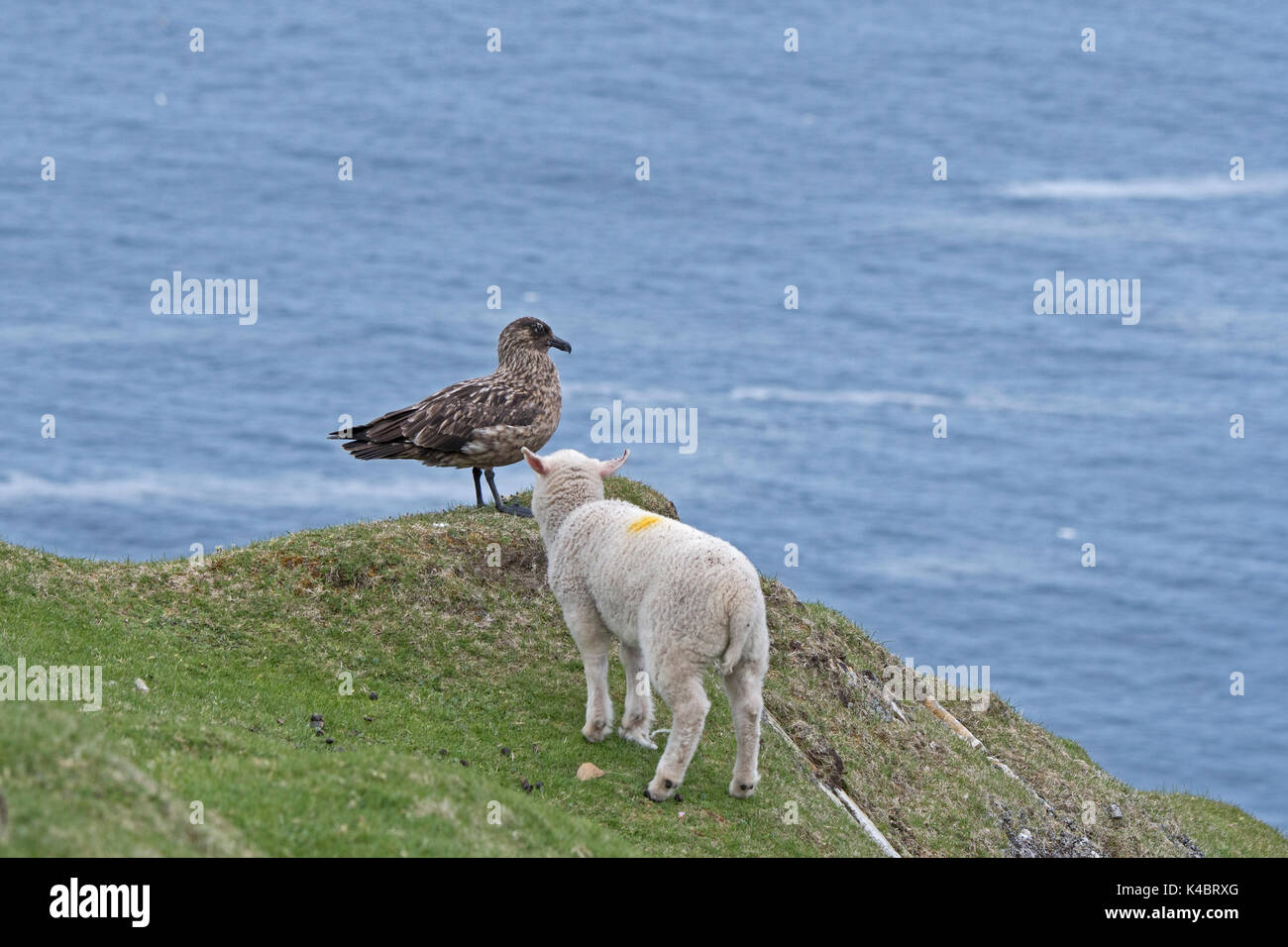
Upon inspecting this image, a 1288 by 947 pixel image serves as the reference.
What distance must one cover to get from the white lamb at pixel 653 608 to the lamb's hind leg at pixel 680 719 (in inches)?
0.5

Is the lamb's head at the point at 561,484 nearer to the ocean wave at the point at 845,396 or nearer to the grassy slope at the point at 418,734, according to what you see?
the grassy slope at the point at 418,734

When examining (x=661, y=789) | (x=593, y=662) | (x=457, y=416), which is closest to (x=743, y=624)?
(x=661, y=789)

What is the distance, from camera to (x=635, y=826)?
53.1 feet

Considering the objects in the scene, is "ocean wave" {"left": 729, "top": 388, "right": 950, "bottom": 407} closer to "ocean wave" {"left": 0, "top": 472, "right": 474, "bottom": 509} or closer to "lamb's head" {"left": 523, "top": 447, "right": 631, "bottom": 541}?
"ocean wave" {"left": 0, "top": 472, "right": 474, "bottom": 509}

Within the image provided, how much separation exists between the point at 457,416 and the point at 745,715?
8.31m

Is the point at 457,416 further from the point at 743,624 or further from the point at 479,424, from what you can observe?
the point at 743,624

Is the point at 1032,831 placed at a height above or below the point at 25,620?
below

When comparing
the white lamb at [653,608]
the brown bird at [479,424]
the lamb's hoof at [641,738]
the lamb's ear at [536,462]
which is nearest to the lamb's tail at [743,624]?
the white lamb at [653,608]

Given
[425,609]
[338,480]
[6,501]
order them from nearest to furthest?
[425,609] → [6,501] → [338,480]

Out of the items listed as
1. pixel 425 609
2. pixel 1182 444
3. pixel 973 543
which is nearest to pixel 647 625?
pixel 425 609

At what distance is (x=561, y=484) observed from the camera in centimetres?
1848

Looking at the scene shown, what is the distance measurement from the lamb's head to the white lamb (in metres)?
0.01

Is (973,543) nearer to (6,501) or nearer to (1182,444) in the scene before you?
(1182,444)
